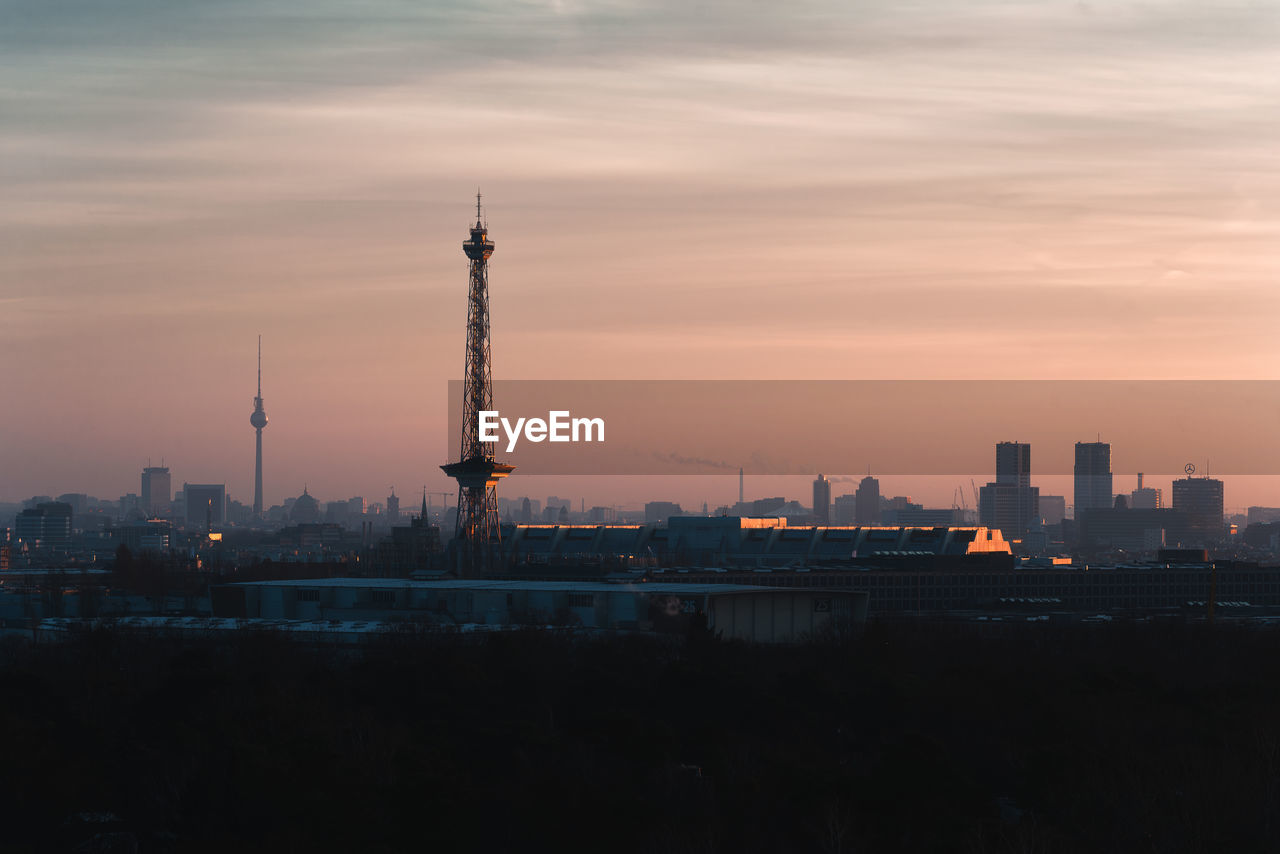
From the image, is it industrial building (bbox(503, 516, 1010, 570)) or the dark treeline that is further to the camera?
industrial building (bbox(503, 516, 1010, 570))

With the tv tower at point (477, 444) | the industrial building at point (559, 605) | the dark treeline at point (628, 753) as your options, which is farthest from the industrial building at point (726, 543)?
the dark treeline at point (628, 753)

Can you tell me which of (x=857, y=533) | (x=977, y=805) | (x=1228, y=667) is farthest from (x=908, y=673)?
(x=857, y=533)

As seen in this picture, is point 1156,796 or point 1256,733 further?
point 1256,733

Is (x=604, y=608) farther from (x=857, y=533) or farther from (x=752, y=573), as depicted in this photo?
(x=857, y=533)

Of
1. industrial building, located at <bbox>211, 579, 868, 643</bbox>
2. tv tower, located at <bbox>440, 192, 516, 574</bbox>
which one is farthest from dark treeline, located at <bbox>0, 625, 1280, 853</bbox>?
tv tower, located at <bbox>440, 192, 516, 574</bbox>

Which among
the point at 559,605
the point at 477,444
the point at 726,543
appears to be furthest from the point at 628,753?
the point at 726,543

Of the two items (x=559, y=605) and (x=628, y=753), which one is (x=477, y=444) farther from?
(x=628, y=753)

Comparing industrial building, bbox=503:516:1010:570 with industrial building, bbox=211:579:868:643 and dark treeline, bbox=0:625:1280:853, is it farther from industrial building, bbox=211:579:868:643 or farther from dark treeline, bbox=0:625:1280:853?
dark treeline, bbox=0:625:1280:853
